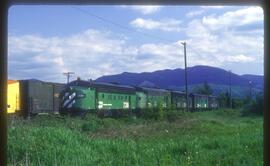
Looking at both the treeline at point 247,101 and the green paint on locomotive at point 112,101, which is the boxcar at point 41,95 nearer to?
the green paint on locomotive at point 112,101

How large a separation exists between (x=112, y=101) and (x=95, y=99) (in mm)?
750

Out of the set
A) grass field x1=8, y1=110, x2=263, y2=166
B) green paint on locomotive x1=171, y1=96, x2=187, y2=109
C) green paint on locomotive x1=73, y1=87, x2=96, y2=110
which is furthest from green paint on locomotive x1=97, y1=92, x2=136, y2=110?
grass field x1=8, y1=110, x2=263, y2=166

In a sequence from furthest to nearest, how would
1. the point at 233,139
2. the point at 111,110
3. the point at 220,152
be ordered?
the point at 111,110 < the point at 233,139 < the point at 220,152

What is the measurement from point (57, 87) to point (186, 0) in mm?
21163

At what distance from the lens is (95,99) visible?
2025 centimetres

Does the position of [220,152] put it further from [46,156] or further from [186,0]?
[186,0]

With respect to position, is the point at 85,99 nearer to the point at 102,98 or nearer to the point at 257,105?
the point at 102,98

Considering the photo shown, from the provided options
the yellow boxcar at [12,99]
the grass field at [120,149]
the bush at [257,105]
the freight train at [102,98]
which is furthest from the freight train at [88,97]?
the bush at [257,105]

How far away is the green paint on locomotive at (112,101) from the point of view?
2009 cm

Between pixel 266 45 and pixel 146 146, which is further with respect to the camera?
pixel 146 146

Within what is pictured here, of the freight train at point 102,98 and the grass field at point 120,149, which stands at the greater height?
the freight train at point 102,98

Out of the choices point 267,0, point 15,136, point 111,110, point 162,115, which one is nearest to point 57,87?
point 111,110

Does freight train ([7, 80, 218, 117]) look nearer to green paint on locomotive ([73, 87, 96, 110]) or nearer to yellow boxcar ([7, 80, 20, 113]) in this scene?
green paint on locomotive ([73, 87, 96, 110])

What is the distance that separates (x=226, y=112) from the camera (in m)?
12.4
